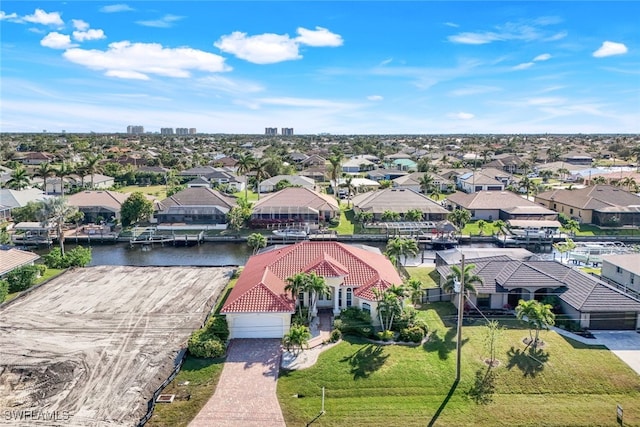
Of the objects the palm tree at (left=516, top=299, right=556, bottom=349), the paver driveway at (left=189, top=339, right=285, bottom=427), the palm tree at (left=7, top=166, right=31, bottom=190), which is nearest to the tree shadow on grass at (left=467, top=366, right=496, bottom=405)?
the palm tree at (left=516, top=299, right=556, bottom=349)

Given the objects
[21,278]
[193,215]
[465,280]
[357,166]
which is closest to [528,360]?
[465,280]

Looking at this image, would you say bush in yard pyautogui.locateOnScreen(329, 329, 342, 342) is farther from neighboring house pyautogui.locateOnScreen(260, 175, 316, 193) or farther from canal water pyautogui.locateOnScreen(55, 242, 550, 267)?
neighboring house pyautogui.locateOnScreen(260, 175, 316, 193)

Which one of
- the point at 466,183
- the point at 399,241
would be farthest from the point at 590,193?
the point at 399,241

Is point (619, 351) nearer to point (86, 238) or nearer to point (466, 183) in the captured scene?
point (86, 238)

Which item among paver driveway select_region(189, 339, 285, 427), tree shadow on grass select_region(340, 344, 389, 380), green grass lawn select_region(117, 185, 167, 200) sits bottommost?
paver driveway select_region(189, 339, 285, 427)

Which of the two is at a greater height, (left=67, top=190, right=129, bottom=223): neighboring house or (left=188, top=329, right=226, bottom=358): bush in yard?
(left=67, top=190, right=129, bottom=223): neighboring house

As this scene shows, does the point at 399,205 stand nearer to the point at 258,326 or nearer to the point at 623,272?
the point at 623,272
